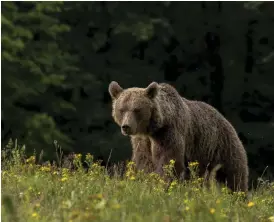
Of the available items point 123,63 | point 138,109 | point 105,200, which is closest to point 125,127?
point 138,109

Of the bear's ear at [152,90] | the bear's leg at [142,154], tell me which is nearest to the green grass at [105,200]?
the bear's leg at [142,154]

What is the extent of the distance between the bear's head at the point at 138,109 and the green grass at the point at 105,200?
5.51ft

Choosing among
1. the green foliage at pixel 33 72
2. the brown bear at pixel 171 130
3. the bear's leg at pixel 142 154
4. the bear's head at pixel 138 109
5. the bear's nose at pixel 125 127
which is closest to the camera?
the bear's nose at pixel 125 127

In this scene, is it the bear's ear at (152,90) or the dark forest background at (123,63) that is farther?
the dark forest background at (123,63)

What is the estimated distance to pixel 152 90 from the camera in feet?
33.5

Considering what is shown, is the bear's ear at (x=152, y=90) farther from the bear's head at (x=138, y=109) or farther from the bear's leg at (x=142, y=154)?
the bear's leg at (x=142, y=154)

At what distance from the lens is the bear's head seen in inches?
393

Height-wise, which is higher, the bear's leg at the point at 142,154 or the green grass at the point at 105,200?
the green grass at the point at 105,200

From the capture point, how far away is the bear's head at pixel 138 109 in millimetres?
9992

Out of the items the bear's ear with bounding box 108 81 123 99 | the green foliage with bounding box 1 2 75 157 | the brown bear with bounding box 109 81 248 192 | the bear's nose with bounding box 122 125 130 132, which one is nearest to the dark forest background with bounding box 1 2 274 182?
the green foliage with bounding box 1 2 75 157

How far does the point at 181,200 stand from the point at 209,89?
18979 millimetres

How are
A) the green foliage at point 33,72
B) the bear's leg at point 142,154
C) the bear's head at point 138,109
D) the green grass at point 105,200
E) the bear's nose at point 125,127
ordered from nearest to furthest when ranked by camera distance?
the green grass at point 105,200 < the bear's nose at point 125,127 < the bear's head at point 138,109 < the bear's leg at point 142,154 < the green foliage at point 33,72

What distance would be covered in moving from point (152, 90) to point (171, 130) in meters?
0.56

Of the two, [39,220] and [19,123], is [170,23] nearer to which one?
[19,123]
